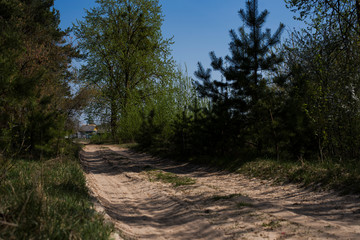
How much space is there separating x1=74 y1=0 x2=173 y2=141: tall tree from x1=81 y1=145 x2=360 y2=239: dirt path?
23.0 m

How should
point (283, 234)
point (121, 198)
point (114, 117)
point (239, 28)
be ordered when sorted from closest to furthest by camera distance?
point (283, 234) < point (121, 198) < point (239, 28) < point (114, 117)

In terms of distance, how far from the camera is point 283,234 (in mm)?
→ 4523

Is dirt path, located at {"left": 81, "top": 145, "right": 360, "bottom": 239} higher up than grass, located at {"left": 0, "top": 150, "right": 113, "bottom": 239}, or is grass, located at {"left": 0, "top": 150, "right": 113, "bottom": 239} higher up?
grass, located at {"left": 0, "top": 150, "right": 113, "bottom": 239}

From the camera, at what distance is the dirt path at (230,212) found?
4765 mm

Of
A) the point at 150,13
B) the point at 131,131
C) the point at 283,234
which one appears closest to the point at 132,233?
the point at 283,234

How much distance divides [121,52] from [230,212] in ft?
89.5

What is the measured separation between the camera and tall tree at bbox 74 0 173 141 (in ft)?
102

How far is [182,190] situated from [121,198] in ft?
5.62

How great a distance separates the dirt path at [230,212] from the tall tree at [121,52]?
23018 millimetres

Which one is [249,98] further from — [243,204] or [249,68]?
[243,204]

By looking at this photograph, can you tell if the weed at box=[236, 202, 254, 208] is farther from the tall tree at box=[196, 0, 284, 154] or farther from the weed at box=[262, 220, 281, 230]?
the tall tree at box=[196, 0, 284, 154]

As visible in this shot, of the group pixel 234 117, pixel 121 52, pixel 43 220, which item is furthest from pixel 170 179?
pixel 121 52

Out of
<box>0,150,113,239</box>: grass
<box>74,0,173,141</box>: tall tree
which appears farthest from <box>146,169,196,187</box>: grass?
<box>74,0,173,141</box>: tall tree

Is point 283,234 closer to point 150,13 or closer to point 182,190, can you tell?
point 182,190
